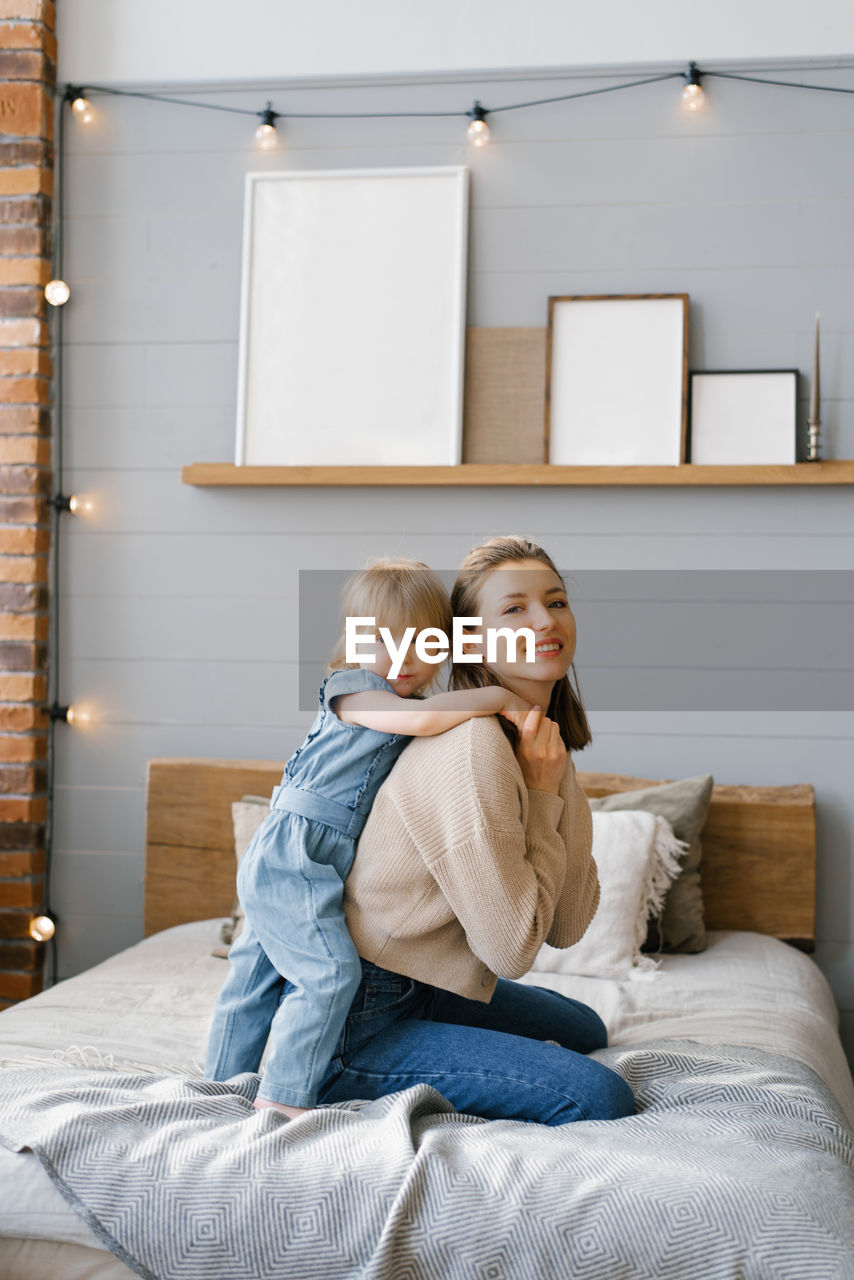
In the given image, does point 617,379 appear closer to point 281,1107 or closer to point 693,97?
point 693,97

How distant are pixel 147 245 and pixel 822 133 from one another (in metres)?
1.61

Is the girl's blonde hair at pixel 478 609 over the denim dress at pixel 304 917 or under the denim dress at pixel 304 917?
over

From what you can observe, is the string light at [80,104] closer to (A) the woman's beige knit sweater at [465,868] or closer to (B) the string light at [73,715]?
(B) the string light at [73,715]

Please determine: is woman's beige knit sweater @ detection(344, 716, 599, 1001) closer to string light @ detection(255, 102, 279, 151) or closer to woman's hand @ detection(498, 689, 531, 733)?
woman's hand @ detection(498, 689, 531, 733)

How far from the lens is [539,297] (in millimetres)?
2604

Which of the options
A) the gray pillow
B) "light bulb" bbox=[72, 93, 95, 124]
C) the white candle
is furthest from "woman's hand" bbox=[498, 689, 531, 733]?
"light bulb" bbox=[72, 93, 95, 124]

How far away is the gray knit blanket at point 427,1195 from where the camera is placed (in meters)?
1.06

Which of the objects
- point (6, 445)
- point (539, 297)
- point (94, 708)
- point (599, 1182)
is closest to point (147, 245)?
point (6, 445)

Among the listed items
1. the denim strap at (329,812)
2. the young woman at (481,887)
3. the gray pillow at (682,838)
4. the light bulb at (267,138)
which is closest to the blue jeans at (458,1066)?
the young woman at (481,887)

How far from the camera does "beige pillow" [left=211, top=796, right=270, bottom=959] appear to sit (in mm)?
2314

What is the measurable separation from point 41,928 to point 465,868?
70.4 inches

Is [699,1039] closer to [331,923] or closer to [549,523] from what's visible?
[331,923]

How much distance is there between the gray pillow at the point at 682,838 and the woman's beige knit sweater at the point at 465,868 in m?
0.86

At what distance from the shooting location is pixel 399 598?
1.45 m
